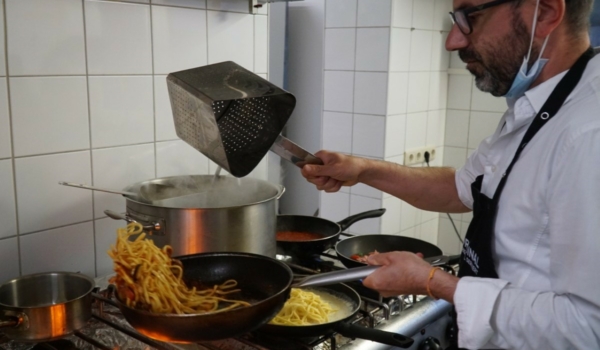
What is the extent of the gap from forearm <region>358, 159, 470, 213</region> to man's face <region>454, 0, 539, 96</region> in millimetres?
411

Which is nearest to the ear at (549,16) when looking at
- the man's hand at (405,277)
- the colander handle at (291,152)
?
the man's hand at (405,277)

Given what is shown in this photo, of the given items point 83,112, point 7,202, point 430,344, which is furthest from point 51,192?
point 430,344

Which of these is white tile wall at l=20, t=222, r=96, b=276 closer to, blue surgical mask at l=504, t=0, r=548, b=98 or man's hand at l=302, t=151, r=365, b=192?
man's hand at l=302, t=151, r=365, b=192

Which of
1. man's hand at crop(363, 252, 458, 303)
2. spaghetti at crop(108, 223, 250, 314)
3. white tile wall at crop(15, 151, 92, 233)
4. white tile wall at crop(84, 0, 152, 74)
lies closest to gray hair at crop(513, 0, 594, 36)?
man's hand at crop(363, 252, 458, 303)

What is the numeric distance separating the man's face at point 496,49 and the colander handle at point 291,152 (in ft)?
1.47

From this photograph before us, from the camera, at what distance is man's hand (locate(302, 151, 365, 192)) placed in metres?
1.51

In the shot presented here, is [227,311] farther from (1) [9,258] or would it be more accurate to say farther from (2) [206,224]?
(1) [9,258]

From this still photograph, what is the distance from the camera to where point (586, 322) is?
0.89 m

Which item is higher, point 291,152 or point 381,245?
point 291,152

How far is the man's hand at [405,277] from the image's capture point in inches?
41.4

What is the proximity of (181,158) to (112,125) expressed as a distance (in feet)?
0.81

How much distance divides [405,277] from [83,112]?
0.85 metres

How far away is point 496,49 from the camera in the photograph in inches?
44.1

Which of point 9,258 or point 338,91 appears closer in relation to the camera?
point 9,258
